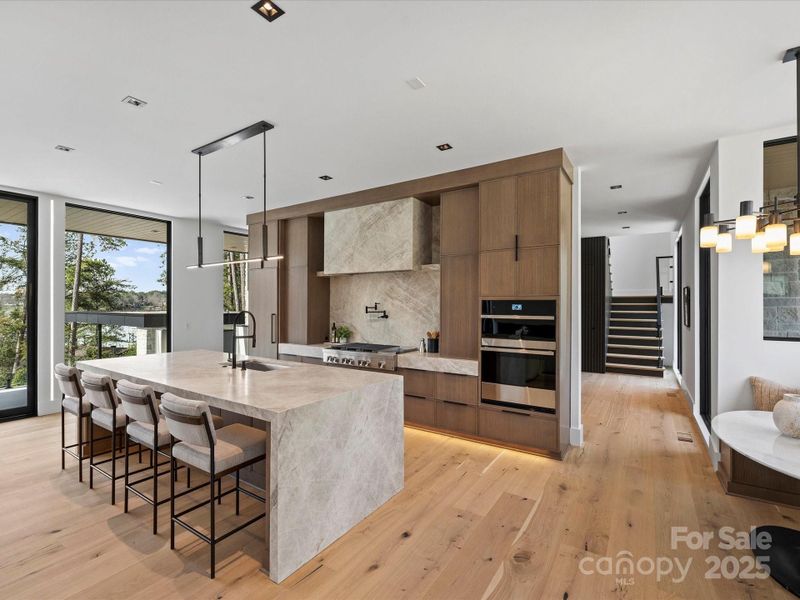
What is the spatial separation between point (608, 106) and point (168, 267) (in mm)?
→ 6252

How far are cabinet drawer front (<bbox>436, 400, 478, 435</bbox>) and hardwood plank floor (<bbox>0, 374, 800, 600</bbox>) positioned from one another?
0.35 meters

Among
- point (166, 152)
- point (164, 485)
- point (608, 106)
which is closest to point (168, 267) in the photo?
point (166, 152)

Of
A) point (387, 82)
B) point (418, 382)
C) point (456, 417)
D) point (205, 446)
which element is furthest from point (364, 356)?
point (387, 82)

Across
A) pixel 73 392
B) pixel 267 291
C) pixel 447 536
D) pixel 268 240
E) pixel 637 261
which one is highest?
pixel 637 261

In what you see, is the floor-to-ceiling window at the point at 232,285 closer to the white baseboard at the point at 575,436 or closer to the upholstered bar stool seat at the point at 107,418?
the upholstered bar stool seat at the point at 107,418

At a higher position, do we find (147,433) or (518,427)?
(147,433)

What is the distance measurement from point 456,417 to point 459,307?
1136 mm

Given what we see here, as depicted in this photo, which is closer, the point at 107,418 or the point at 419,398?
the point at 107,418

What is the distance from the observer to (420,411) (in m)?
4.40

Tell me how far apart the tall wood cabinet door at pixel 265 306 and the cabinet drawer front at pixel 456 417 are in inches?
104

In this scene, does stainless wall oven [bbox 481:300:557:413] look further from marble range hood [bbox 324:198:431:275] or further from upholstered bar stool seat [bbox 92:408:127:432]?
upholstered bar stool seat [bbox 92:408:127:432]

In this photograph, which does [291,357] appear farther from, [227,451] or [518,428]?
[227,451]

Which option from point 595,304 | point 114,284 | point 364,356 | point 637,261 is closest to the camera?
point 364,356

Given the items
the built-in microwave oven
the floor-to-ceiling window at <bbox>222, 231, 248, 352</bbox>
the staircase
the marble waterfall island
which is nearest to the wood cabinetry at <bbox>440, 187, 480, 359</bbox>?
the built-in microwave oven
